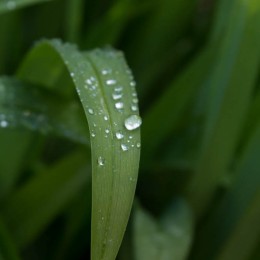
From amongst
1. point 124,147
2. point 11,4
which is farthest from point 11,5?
point 124,147

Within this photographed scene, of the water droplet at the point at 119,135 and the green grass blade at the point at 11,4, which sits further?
the green grass blade at the point at 11,4

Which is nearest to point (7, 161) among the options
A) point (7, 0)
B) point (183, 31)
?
point (7, 0)

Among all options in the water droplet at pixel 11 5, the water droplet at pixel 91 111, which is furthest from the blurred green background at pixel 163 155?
the water droplet at pixel 91 111

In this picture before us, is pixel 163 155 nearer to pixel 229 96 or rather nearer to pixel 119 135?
pixel 229 96

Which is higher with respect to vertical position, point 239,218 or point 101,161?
point 101,161

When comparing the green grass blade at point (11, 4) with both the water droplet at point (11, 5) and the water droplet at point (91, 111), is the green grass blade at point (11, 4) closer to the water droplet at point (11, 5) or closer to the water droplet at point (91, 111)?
A: the water droplet at point (11, 5)

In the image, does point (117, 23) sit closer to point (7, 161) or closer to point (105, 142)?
point (7, 161)

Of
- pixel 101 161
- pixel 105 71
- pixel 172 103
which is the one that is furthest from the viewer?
pixel 172 103

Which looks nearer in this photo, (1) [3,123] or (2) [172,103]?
(1) [3,123]
